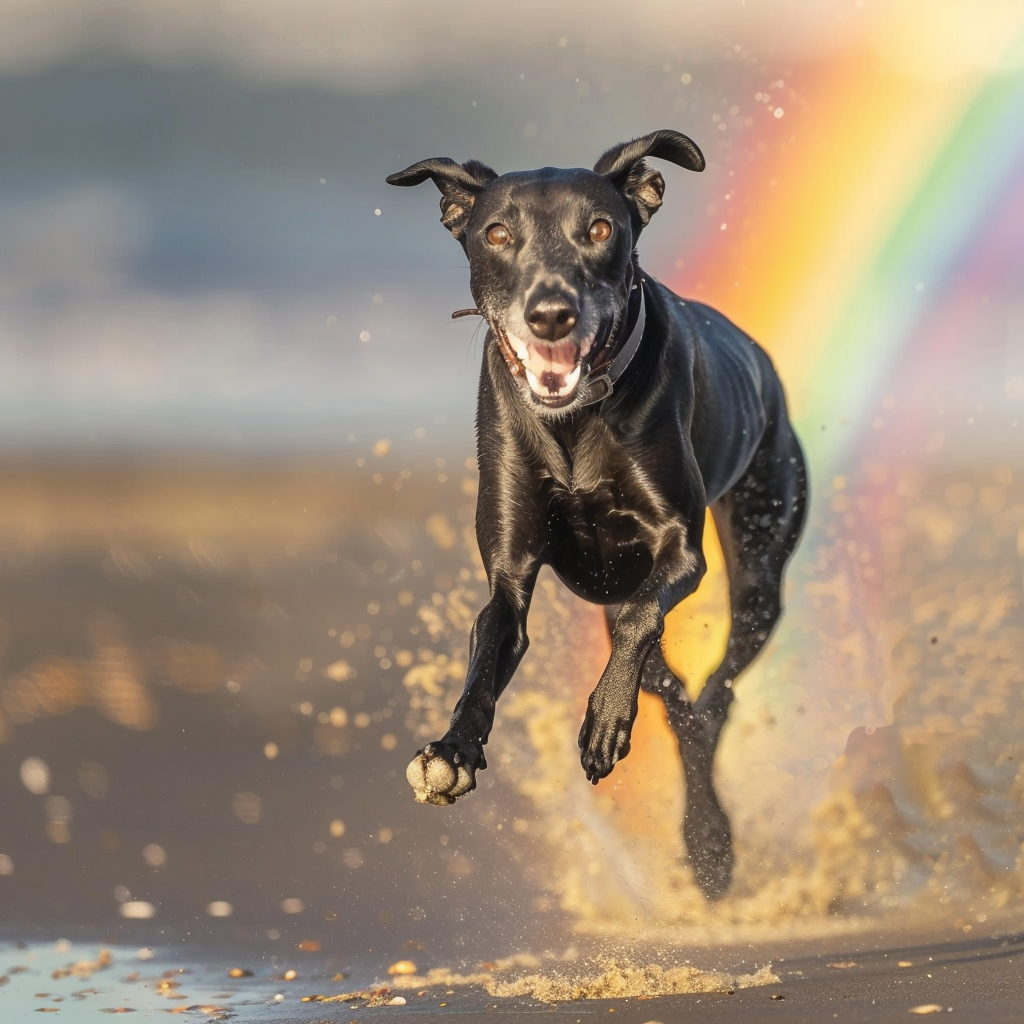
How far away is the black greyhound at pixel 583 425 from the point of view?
403cm

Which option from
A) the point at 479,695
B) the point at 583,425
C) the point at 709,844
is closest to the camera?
the point at 479,695

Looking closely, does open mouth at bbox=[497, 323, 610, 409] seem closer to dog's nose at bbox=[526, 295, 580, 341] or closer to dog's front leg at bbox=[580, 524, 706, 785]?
dog's nose at bbox=[526, 295, 580, 341]

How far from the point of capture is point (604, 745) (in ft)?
13.0

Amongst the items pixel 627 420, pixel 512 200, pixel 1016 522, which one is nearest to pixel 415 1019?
pixel 627 420

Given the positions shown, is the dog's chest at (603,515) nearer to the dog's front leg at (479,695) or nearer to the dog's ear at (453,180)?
the dog's front leg at (479,695)

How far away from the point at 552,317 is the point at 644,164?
890 millimetres

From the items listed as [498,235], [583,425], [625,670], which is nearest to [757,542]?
[583,425]

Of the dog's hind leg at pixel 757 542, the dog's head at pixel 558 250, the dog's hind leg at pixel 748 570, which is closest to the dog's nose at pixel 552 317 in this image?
the dog's head at pixel 558 250

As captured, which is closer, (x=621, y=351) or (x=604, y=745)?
(x=604, y=745)

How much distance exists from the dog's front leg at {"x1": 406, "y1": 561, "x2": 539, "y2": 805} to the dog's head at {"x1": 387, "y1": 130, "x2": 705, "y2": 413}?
0.68 m

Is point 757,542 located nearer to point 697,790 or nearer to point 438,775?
point 697,790

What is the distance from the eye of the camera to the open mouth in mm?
4082

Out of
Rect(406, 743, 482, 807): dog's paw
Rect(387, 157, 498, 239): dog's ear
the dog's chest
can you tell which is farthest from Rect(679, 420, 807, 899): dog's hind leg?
Rect(406, 743, 482, 807): dog's paw

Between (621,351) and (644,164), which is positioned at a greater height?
(644,164)
